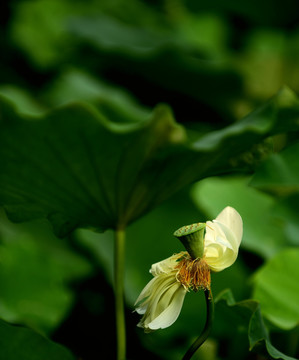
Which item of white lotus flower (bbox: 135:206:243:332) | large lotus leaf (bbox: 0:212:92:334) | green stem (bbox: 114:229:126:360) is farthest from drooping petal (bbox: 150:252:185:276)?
large lotus leaf (bbox: 0:212:92:334)

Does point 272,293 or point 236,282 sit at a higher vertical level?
point 272,293

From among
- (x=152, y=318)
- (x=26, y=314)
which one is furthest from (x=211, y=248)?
(x=26, y=314)

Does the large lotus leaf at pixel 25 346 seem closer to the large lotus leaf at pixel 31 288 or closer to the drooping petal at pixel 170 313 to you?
the drooping petal at pixel 170 313

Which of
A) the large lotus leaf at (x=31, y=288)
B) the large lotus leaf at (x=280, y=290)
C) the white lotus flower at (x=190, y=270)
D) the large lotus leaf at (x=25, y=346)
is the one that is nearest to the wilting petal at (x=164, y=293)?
the white lotus flower at (x=190, y=270)

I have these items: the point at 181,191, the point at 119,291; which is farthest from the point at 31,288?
the point at 181,191

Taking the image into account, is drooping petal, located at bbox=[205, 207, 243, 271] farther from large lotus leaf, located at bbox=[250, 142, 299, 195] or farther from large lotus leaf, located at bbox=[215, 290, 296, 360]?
large lotus leaf, located at bbox=[250, 142, 299, 195]

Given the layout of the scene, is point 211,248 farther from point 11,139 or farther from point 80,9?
point 80,9

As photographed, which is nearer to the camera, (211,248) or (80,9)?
(211,248)
